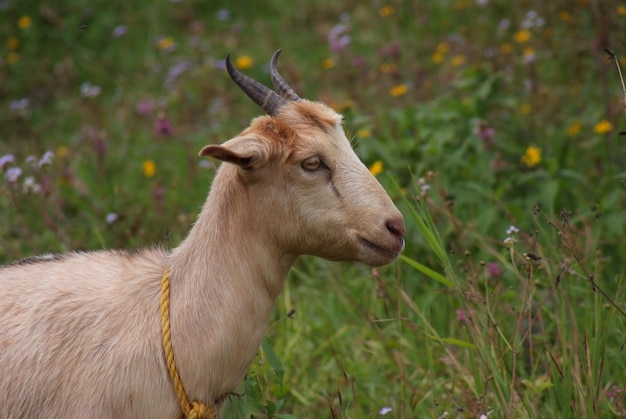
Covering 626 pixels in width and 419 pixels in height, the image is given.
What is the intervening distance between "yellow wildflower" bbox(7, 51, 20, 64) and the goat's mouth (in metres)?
6.05

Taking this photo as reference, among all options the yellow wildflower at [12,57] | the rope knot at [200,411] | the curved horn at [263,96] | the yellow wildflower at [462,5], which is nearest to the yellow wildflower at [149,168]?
the curved horn at [263,96]

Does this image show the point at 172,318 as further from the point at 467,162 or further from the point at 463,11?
the point at 463,11

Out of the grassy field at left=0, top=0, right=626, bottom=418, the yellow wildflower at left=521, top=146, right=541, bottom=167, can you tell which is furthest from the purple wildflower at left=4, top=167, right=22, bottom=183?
the yellow wildflower at left=521, top=146, right=541, bottom=167

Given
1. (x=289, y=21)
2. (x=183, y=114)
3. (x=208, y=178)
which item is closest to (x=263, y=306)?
(x=208, y=178)

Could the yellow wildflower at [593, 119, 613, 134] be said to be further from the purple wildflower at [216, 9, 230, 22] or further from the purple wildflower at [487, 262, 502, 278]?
the purple wildflower at [216, 9, 230, 22]

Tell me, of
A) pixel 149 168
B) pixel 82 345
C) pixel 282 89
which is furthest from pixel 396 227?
pixel 149 168

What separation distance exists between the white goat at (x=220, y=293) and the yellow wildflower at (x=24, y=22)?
→ 5.85m

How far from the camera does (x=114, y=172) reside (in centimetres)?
613

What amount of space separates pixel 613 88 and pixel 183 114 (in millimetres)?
3341

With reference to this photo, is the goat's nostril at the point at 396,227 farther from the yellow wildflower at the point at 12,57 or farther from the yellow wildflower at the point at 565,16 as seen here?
the yellow wildflower at the point at 12,57

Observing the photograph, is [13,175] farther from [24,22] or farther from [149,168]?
[24,22]

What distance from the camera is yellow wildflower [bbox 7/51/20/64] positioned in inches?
315

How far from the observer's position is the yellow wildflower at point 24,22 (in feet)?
27.1

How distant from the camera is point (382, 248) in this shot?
9.61 ft
